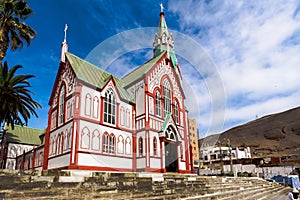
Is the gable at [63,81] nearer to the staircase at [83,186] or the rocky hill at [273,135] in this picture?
the staircase at [83,186]

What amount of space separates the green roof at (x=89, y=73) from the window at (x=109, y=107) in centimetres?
116

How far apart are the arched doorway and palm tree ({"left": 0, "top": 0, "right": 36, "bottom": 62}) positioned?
19.2 m

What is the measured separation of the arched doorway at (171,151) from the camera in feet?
80.8

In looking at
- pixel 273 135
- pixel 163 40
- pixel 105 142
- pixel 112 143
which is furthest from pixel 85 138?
pixel 273 135

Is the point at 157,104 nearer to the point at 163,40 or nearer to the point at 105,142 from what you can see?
the point at 105,142

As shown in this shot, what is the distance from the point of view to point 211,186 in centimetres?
1432

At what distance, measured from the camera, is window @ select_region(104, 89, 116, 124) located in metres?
21.5

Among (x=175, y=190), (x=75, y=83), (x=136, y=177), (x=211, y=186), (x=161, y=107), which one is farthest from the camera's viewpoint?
(x=161, y=107)

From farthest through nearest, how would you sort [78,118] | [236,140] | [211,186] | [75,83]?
[236,140]
[75,83]
[78,118]
[211,186]

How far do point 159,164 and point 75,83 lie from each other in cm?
1162

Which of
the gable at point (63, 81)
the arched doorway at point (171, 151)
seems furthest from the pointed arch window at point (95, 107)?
the arched doorway at point (171, 151)

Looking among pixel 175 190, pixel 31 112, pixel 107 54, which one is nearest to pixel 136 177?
pixel 175 190

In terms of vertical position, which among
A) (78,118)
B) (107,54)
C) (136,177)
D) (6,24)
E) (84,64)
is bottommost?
(136,177)

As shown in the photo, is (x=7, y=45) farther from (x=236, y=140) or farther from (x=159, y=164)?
(x=236, y=140)
